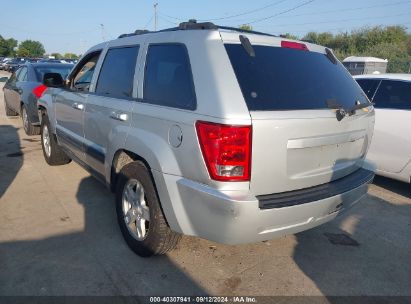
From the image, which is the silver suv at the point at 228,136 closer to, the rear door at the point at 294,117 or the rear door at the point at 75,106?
the rear door at the point at 294,117

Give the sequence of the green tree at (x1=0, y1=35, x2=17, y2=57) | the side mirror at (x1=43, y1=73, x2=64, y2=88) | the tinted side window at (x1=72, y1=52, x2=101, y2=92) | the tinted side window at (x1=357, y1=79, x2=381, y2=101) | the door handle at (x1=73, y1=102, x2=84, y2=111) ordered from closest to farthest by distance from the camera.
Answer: the door handle at (x1=73, y1=102, x2=84, y2=111) → the tinted side window at (x1=72, y1=52, x2=101, y2=92) → the side mirror at (x1=43, y1=73, x2=64, y2=88) → the tinted side window at (x1=357, y1=79, x2=381, y2=101) → the green tree at (x1=0, y1=35, x2=17, y2=57)

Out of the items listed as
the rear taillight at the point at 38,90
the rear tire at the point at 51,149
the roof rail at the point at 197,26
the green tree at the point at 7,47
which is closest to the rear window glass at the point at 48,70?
the rear taillight at the point at 38,90

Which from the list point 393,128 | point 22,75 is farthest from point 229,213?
point 22,75

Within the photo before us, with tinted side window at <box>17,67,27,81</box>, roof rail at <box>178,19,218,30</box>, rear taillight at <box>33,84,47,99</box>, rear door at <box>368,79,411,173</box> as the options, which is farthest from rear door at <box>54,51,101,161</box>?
tinted side window at <box>17,67,27,81</box>

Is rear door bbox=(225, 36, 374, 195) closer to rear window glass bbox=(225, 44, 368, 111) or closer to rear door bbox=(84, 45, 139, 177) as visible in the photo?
rear window glass bbox=(225, 44, 368, 111)

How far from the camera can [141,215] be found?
3.33 metres

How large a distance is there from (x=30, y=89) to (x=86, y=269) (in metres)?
5.99

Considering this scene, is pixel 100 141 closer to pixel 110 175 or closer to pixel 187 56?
pixel 110 175

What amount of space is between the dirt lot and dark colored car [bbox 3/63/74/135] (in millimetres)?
3556

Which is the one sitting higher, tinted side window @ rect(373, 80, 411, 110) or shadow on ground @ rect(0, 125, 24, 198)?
tinted side window @ rect(373, 80, 411, 110)

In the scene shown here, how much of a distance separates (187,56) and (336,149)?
55.0 inches

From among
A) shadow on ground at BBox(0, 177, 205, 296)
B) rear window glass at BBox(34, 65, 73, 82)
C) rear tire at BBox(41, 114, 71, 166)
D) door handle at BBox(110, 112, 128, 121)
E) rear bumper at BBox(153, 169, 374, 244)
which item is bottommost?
shadow on ground at BBox(0, 177, 205, 296)

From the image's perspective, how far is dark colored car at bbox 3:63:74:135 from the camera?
782 centimetres

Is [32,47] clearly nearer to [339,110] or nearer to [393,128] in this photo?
[393,128]
